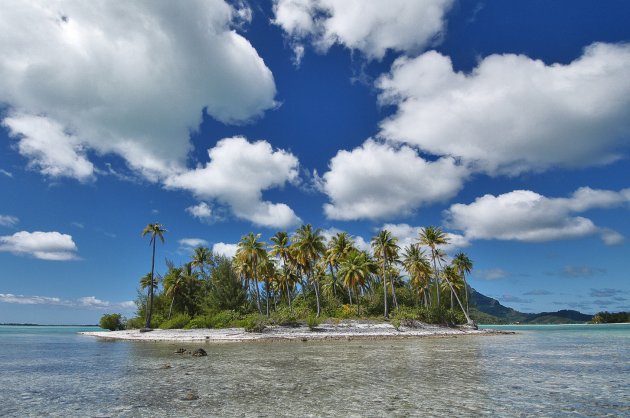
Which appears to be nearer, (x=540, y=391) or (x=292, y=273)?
(x=540, y=391)

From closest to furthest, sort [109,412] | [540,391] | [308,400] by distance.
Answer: [109,412] → [308,400] → [540,391]

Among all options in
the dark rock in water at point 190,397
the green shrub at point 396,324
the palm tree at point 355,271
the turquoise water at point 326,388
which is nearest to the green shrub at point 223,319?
the palm tree at point 355,271

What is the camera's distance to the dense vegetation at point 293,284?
5956 centimetres

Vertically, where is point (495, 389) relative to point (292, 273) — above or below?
below

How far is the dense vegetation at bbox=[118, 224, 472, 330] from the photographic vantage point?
195 ft

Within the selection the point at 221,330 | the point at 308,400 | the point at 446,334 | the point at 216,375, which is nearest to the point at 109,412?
the point at 308,400

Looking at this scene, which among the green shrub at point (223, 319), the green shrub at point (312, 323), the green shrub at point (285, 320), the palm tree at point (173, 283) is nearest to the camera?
the green shrub at point (312, 323)

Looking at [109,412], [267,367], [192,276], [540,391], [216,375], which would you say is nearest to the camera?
[109,412]

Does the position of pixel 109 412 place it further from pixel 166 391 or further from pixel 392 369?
pixel 392 369

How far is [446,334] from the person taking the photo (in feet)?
170

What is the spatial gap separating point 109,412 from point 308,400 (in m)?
5.90

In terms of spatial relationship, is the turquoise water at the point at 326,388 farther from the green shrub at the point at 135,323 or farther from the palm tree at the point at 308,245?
the green shrub at the point at 135,323

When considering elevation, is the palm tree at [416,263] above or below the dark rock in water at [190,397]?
above

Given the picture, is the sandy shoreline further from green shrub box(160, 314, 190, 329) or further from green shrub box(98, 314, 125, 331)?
green shrub box(98, 314, 125, 331)
